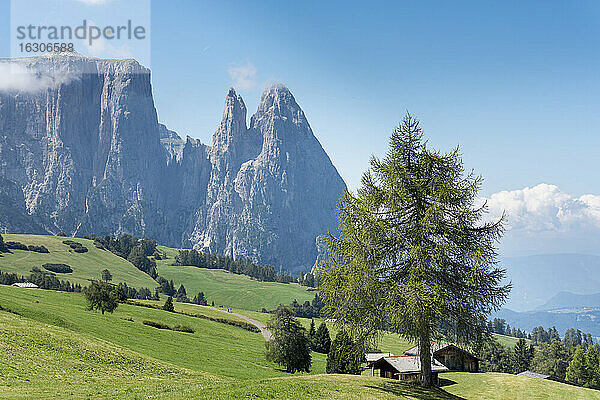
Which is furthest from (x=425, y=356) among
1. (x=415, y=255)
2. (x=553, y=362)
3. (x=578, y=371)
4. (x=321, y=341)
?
(x=553, y=362)

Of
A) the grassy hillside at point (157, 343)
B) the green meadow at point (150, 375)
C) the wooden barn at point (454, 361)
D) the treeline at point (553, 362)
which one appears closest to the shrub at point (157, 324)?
the grassy hillside at point (157, 343)

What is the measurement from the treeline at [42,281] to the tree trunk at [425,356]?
163m

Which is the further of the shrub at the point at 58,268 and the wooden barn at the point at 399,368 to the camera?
the shrub at the point at 58,268

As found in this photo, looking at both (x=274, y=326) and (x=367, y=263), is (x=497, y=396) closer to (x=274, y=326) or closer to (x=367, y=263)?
(x=367, y=263)

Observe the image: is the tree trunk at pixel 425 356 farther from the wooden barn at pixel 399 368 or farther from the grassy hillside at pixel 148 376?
the wooden barn at pixel 399 368

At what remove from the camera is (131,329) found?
6738 cm

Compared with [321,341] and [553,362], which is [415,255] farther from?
[553,362]

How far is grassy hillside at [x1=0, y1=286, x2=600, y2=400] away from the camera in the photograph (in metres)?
23.0

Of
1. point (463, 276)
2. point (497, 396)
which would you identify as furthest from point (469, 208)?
point (497, 396)

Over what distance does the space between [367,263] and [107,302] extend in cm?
7577

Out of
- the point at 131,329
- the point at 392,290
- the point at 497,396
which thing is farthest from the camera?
the point at 131,329

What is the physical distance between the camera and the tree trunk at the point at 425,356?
24.6 m

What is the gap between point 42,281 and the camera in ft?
514

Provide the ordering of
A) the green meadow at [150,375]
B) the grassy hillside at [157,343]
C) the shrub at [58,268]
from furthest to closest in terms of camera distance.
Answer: the shrub at [58,268]
the grassy hillside at [157,343]
the green meadow at [150,375]
